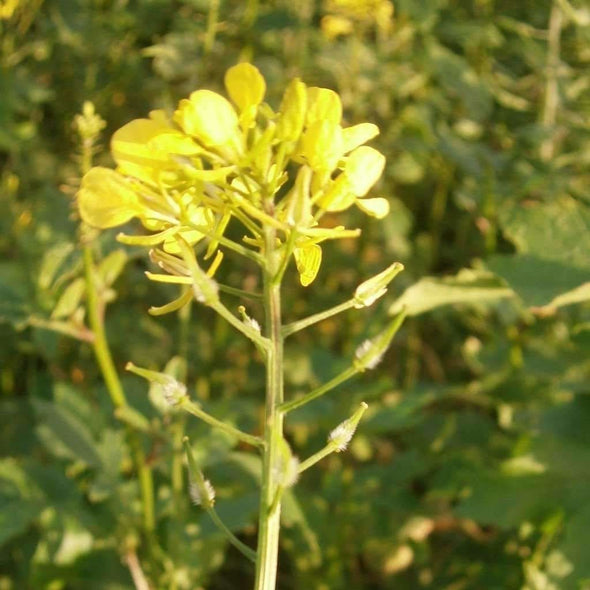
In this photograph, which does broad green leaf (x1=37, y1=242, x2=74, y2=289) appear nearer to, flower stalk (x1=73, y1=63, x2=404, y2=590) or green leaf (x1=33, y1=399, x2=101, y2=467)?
green leaf (x1=33, y1=399, x2=101, y2=467)

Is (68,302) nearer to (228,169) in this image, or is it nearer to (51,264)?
(51,264)

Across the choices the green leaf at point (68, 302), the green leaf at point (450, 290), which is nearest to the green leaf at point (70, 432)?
the green leaf at point (68, 302)

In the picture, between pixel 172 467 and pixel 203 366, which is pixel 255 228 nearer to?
pixel 172 467

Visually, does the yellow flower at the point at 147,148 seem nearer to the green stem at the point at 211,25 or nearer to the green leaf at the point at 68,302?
the green leaf at the point at 68,302

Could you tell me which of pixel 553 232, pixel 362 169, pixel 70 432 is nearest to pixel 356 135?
pixel 362 169

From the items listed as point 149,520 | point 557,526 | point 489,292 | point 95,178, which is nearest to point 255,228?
point 95,178

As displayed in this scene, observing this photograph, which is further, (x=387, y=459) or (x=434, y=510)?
(x=387, y=459)
